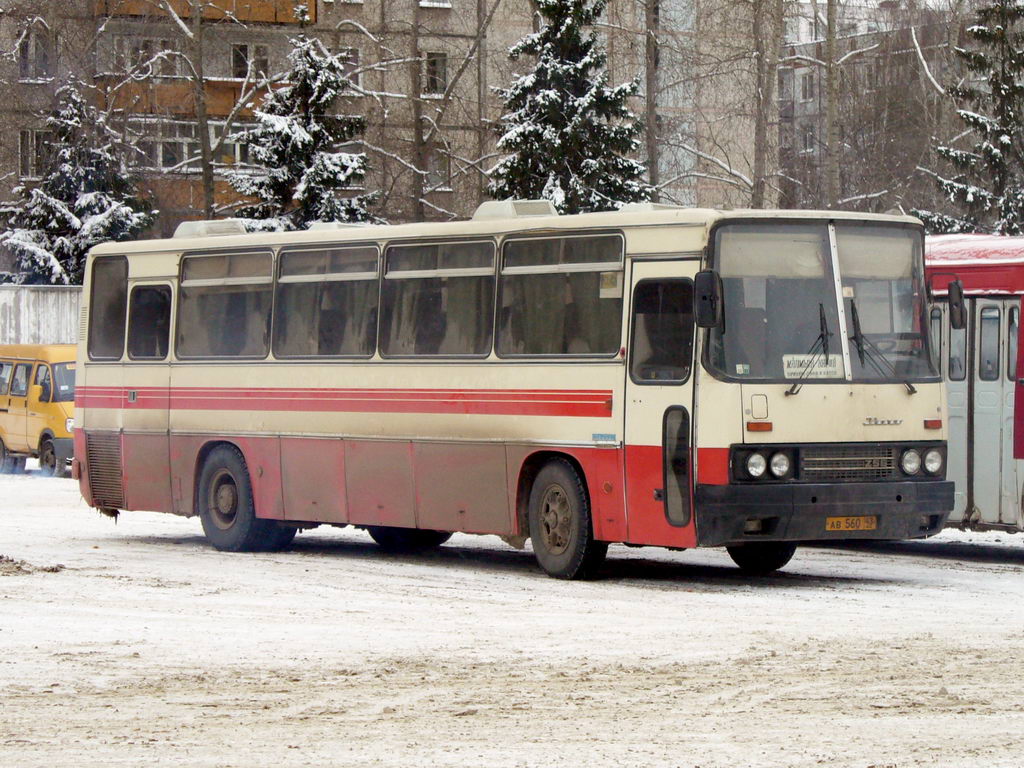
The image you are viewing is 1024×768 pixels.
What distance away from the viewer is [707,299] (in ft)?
50.4

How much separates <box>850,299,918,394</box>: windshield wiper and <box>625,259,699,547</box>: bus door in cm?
133

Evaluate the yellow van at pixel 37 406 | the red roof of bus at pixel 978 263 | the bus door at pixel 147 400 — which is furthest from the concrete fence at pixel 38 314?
the red roof of bus at pixel 978 263

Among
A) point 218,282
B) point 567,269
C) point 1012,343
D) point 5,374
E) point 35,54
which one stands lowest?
point 1012,343

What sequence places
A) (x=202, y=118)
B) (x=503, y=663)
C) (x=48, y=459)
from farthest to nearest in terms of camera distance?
(x=202, y=118) < (x=48, y=459) < (x=503, y=663)

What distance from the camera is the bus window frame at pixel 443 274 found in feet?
57.2

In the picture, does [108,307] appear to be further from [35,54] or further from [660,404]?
[35,54]

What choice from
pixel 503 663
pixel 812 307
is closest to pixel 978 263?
pixel 812 307

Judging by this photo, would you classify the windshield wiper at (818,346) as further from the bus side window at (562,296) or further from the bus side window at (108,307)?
the bus side window at (108,307)

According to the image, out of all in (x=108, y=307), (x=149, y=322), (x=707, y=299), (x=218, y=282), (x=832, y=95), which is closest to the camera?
(x=707, y=299)

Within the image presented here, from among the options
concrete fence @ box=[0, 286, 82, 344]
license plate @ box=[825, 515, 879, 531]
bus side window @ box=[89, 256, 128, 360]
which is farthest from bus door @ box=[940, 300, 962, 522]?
concrete fence @ box=[0, 286, 82, 344]

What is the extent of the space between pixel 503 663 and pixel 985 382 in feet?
28.6

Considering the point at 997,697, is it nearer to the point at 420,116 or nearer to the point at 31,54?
the point at 420,116

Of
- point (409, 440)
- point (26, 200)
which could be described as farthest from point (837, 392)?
point (26, 200)

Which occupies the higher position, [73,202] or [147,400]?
[73,202]
